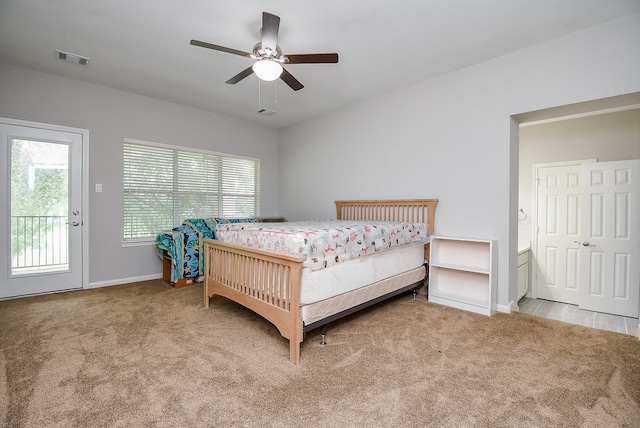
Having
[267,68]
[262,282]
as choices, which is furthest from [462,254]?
[267,68]

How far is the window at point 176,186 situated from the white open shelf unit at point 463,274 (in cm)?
358

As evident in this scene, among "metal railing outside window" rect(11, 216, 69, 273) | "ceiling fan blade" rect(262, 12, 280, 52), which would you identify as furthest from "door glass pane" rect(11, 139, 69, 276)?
"ceiling fan blade" rect(262, 12, 280, 52)

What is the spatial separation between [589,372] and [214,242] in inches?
127

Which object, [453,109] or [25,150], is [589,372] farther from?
[25,150]

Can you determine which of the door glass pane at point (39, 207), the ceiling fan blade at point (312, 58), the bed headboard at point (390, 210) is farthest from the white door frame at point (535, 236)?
the door glass pane at point (39, 207)

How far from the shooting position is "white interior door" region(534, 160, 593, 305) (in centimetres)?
Answer: 388

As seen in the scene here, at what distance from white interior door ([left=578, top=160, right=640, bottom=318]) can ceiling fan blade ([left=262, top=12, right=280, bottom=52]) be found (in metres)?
3.98

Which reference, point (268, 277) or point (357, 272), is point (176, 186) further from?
point (357, 272)

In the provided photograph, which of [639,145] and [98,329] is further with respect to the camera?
[639,145]

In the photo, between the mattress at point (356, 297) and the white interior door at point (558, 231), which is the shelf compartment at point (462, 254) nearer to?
the mattress at point (356, 297)

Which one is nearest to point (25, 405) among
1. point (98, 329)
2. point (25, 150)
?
point (98, 329)

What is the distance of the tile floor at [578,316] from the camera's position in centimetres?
294

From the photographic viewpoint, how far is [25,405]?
1.57m

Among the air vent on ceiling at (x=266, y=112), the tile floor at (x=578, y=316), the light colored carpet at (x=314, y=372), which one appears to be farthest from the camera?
the air vent on ceiling at (x=266, y=112)
